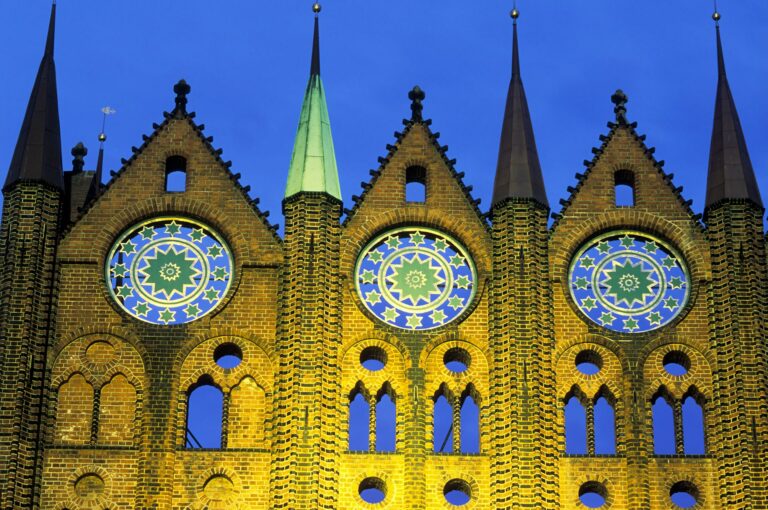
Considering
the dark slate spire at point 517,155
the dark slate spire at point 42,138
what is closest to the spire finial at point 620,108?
the dark slate spire at point 517,155

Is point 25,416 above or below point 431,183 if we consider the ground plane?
below

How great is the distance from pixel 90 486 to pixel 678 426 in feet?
33.5

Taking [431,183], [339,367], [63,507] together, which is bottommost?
[63,507]

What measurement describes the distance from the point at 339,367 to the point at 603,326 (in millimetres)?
4792

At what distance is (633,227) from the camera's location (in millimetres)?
A: 42656

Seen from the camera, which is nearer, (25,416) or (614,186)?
(25,416)

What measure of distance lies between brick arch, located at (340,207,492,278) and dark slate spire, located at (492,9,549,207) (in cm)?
73

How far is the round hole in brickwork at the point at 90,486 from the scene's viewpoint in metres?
39.7

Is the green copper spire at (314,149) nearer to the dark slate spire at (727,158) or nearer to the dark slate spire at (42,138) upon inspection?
the dark slate spire at (42,138)

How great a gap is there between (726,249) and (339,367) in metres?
7.32

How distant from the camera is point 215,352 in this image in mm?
41156

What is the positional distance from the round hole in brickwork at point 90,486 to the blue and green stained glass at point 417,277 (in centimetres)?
571

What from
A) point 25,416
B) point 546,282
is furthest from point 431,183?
point 25,416

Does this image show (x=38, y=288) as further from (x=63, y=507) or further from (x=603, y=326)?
(x=603, y=326)
